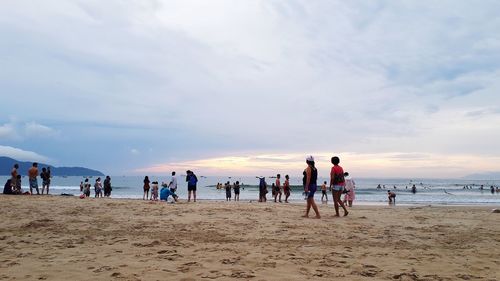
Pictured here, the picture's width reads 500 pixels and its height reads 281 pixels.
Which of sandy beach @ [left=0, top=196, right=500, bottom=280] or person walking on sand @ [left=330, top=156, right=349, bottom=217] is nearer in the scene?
sandy beach @ [left=0, top=196, right=500, bottom=280]

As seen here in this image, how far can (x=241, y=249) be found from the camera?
6.63m

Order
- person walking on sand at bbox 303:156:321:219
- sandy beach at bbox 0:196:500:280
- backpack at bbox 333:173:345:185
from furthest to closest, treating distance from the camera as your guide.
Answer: backpack at bbox 333:173:345:185 < person walking on sand at bbox 303:156:321:219 < sandy beach at bbox 0:196:500:280

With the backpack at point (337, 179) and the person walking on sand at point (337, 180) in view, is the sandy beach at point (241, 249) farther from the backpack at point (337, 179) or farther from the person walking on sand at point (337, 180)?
the backpack at point (337, 179)

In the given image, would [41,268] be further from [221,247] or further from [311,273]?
[311,273]

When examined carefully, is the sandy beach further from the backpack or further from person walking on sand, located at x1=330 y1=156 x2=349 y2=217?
the backpack

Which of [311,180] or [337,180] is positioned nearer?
[311,180]

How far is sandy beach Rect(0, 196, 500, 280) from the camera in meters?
5.19

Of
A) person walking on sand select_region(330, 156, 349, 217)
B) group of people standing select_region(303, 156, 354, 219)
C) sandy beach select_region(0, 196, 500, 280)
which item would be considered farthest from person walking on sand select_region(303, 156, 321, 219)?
sandy beach select_region(0, 196, 500, 280)

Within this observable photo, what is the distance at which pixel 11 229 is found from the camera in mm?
8625

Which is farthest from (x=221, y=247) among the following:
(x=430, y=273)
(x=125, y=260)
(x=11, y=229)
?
(x=11, y=229)

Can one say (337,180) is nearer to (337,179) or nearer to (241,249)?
(337,179)

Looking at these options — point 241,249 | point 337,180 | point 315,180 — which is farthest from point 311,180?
point 241,249

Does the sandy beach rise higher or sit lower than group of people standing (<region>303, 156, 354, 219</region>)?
lower

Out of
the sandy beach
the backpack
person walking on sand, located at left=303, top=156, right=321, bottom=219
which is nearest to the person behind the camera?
the sandy beach
